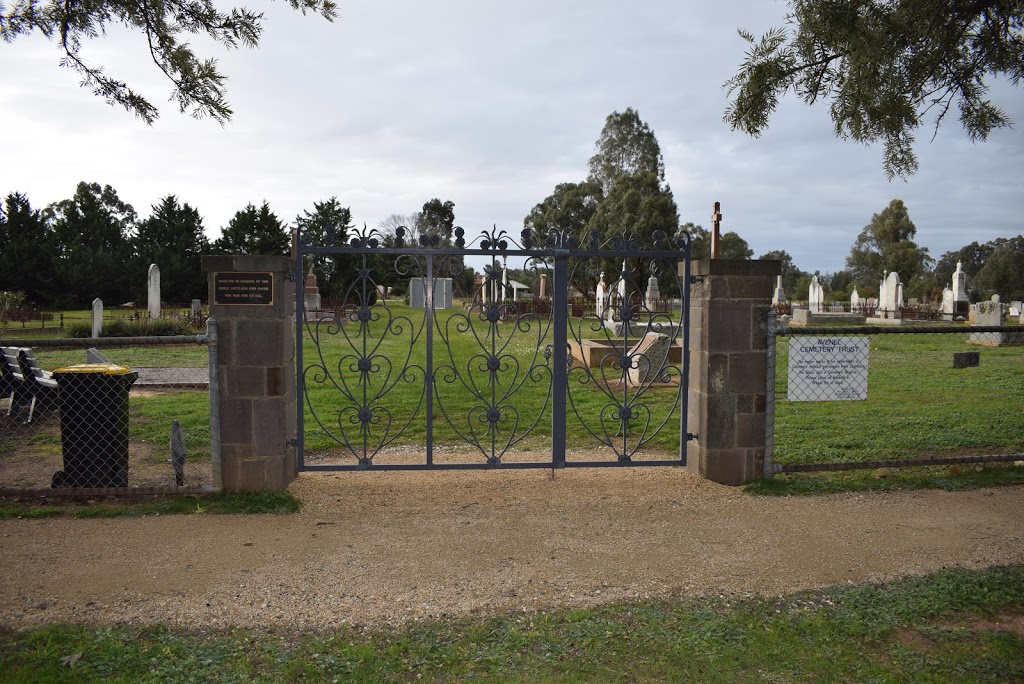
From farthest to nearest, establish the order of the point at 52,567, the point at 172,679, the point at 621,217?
1. the point at 621,217
2. the point at 52,567
3. the point at 172,679

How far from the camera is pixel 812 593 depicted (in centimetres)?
413

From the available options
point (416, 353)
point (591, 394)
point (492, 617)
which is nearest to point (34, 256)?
point (416, 353)

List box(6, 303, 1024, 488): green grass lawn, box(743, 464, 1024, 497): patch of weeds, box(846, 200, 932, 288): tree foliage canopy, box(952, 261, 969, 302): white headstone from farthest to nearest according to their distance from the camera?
box(846, 200, 932, 288): tree foliage canopy < box(952, 261, 969, 302): white headstone < box(6, 303, 1024, 488): green grass lawn < box(743, 464, 1024, 497): patch of weeds

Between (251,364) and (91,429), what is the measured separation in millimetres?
1456

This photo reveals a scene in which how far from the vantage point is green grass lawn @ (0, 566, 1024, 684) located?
10.6 ft

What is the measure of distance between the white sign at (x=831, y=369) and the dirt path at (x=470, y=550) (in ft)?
3.02

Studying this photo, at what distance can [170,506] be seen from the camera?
18.1ft

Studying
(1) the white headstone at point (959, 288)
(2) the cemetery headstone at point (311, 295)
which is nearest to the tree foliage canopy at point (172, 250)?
(2) the cemetery headstone at point (311, 295)

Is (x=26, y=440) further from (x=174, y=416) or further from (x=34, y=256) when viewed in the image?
(x=34, y=256)

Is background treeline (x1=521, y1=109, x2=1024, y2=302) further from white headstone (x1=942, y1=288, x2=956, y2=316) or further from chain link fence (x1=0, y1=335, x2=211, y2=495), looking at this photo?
chain link fence (x1=0, y1=335, x2=211, y2=495)

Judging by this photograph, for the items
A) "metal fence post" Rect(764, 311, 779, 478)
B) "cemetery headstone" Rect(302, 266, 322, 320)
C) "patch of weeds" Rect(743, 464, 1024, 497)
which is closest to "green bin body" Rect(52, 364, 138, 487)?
"patch of weeds" Rect(743, 464, 1024, 497)

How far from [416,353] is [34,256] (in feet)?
88.5

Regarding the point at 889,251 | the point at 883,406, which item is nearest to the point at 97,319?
the point at 883,406

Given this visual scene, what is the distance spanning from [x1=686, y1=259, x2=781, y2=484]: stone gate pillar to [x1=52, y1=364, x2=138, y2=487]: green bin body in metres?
4.81
